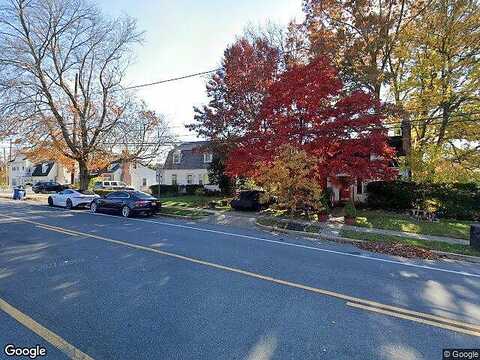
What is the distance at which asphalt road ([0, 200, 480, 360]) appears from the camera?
12.5ft

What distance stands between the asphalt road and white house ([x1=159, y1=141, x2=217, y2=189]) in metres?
35.4

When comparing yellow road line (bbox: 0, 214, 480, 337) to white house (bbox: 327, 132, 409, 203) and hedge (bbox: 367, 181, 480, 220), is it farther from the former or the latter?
hedge (bbox: 367, 181, 480, 220)

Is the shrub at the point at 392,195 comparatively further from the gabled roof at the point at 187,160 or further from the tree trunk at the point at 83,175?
the gabled roof at the point at 187,160

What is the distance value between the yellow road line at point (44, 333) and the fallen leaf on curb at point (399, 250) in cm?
902

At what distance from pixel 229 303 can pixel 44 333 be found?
99.5 inches

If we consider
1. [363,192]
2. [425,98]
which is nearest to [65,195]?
[363,192]


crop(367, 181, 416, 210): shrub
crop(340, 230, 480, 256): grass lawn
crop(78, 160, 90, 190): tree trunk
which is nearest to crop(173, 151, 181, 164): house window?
crop(78, 160, 90, 190): tree trunk

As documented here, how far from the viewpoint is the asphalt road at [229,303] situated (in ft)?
12.5

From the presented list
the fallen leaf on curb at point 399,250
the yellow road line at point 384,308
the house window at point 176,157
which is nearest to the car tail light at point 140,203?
the yellow road line at point 384,308

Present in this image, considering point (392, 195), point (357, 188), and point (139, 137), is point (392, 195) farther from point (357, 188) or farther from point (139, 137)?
point (139, 137)

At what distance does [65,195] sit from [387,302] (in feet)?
76.3

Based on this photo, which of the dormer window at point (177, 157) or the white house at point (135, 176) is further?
the white house at point (135, 176)

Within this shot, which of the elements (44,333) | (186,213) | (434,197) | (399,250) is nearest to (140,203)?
(186,213)

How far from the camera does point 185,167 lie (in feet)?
151
